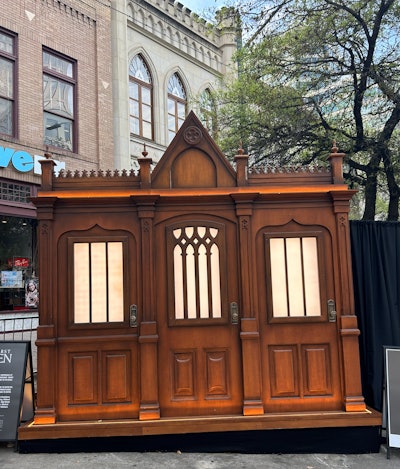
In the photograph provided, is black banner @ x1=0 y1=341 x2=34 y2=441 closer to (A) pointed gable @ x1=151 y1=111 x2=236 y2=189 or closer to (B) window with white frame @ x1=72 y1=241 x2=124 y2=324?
(B) window with white frame @ x1=72 y1=241 x2=124 y2=324

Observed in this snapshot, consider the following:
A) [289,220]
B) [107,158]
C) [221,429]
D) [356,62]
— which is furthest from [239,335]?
[107,158]

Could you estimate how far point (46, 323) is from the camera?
573cm

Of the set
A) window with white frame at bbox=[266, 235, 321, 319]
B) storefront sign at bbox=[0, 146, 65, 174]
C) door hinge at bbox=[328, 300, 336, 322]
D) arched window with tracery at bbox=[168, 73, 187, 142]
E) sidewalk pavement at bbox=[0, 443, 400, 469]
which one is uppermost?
arched window with tracery at bbox=[168, 73, 187, 142]

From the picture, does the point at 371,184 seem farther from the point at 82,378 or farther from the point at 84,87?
the point at 84,87

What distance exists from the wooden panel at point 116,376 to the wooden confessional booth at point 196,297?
1 cm

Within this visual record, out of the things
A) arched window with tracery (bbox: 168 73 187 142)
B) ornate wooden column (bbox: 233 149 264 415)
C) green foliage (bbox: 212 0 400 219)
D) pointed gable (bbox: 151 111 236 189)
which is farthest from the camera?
arched window with tracery (bbox: 168 73 187 142)

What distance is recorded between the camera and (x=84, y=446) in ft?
18.1

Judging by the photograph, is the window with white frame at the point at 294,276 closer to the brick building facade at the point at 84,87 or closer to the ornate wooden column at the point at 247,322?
the ornate wooden column at the point at 247,322

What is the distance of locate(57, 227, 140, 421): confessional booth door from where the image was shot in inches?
226

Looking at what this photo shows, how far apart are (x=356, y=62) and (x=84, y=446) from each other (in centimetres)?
933

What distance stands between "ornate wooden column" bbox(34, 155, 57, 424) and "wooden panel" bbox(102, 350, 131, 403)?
597 millimetres

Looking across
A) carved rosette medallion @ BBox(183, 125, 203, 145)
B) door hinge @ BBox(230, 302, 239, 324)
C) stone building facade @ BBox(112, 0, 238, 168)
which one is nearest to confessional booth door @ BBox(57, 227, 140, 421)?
door hinge @ BBox(230, 302, 239, 324)

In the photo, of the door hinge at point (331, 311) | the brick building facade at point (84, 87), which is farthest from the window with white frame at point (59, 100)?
the door hinge at point (331, 311)

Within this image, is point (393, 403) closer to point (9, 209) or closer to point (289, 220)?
point (289, 220)
